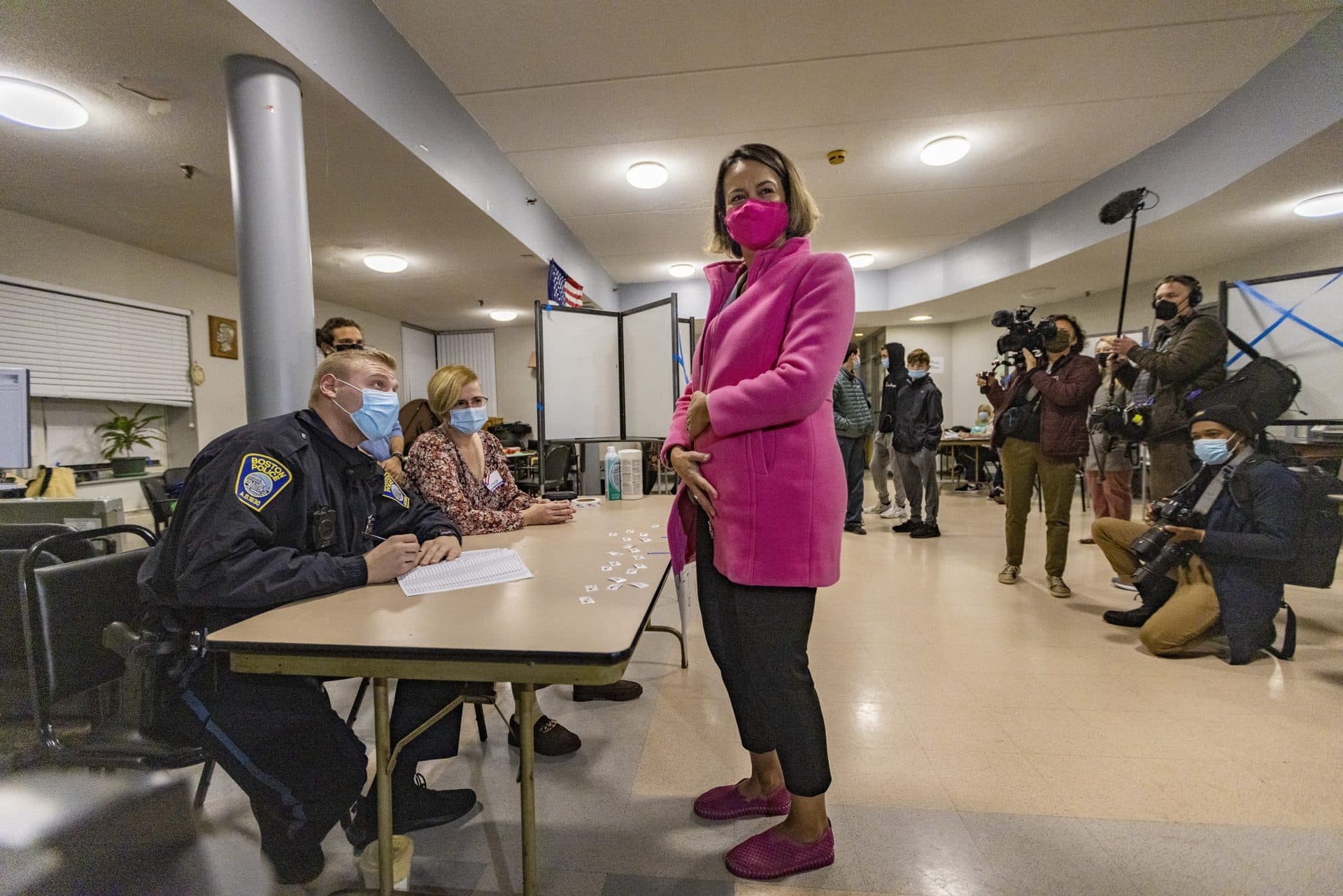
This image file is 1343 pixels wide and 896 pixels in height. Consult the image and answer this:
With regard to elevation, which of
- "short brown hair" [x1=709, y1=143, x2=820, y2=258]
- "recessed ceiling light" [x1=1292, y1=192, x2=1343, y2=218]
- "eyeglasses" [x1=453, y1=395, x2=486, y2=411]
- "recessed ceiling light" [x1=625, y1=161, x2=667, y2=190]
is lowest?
"eyeglasses" [x1=453, y1=395, x2=486, y2=411]

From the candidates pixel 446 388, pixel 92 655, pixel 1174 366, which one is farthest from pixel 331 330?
pixel 1174 366

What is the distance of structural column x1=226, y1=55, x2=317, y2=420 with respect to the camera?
6.24 feet

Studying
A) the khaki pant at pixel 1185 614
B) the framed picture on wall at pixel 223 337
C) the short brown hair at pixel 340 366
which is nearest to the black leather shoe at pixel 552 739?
the short brown hair at pixel 340 366

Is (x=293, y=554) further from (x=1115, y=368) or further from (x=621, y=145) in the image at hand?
(x=1115, y=368)

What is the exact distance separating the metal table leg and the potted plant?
16.3ft

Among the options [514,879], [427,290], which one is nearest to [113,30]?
[514,879]

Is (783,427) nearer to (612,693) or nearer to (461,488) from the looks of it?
(461,488)

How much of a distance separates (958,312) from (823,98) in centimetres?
557

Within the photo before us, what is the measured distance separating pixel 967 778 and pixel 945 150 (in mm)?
3942

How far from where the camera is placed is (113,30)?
191cm

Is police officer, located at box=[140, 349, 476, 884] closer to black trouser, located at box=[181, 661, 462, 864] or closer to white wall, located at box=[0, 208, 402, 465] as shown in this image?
black trouser, located at box=[181, 661, 462, 864]

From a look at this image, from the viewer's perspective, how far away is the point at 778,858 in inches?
49.1

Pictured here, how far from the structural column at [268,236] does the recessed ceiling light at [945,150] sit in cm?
384

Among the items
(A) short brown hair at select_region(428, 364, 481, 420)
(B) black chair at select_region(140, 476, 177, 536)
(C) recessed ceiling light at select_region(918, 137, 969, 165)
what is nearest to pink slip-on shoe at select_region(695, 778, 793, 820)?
(A) short brown hair at select_region(428, 364, 481, 420)
